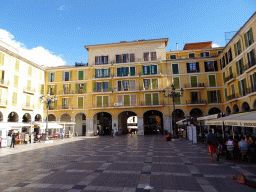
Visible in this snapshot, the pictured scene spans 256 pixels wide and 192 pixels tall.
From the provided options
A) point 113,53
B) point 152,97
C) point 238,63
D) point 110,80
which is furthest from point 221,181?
point 113,53

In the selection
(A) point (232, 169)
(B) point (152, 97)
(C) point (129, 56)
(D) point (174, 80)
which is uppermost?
(C) point (129, 56)

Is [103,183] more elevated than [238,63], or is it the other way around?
[238,63]

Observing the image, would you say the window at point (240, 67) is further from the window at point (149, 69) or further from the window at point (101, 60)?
the window at point (101, 60)

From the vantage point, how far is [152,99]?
102 feet

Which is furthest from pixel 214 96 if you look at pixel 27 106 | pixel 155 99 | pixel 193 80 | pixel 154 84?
pixel 27 106

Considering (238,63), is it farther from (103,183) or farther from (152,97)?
(103,183)

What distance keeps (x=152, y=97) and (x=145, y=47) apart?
30.7ft

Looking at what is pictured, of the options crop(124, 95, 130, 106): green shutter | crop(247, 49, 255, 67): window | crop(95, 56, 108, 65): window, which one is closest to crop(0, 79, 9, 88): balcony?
crop(95, 56, 108, 65): window

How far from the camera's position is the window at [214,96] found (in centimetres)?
2987

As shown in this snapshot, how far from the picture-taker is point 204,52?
110 ft

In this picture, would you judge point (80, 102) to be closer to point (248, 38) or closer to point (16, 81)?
point (16, 81)

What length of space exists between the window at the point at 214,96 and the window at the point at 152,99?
335 inches

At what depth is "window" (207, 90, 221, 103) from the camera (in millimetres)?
29867

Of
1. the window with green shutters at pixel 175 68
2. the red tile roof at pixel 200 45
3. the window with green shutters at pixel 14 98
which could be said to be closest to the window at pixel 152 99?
the window with green shutters at pixel 175 68
